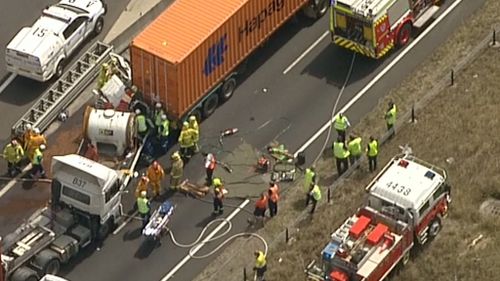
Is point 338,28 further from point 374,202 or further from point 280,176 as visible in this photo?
point 374,202

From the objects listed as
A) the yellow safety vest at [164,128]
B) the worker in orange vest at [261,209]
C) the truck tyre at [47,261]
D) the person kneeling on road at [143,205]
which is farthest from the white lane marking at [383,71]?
the truck tyre at [47,261]

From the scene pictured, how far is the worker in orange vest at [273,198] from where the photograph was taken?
48.6 meters

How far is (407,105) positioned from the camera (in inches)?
2114

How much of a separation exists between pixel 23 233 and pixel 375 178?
11.7 m

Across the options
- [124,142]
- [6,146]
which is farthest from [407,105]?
[6,146]

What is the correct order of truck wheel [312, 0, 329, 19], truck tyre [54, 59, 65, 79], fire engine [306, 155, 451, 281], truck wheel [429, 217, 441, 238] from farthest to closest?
truck wheel [312, 0, 329, 19] < truck tyre [54, 59, 65, 79] < truck wheel [429, 217, 441, 238] < fire engine [306, 155, 451, 281]

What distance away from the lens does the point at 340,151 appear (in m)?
50.0

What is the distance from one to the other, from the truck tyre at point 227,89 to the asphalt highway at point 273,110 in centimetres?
27

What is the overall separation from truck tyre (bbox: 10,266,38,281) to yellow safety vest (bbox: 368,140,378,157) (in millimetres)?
12186

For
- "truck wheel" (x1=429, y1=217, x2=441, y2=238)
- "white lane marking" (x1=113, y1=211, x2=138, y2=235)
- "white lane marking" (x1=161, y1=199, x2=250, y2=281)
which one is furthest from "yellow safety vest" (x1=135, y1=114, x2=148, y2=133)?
"truck wheel" (x1=429, y1=217, x2=441, y2=238)

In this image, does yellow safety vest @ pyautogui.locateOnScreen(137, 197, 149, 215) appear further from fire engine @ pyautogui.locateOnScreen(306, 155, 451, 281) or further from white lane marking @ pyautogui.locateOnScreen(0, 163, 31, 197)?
fire engine @ pyautogui.locateOnScreen(306, 155, 451, 281)

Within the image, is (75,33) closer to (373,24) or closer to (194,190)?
(194,190)

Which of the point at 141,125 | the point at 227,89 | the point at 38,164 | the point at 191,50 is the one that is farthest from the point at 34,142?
the point at 227,89

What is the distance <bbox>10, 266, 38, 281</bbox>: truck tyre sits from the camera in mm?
46125
